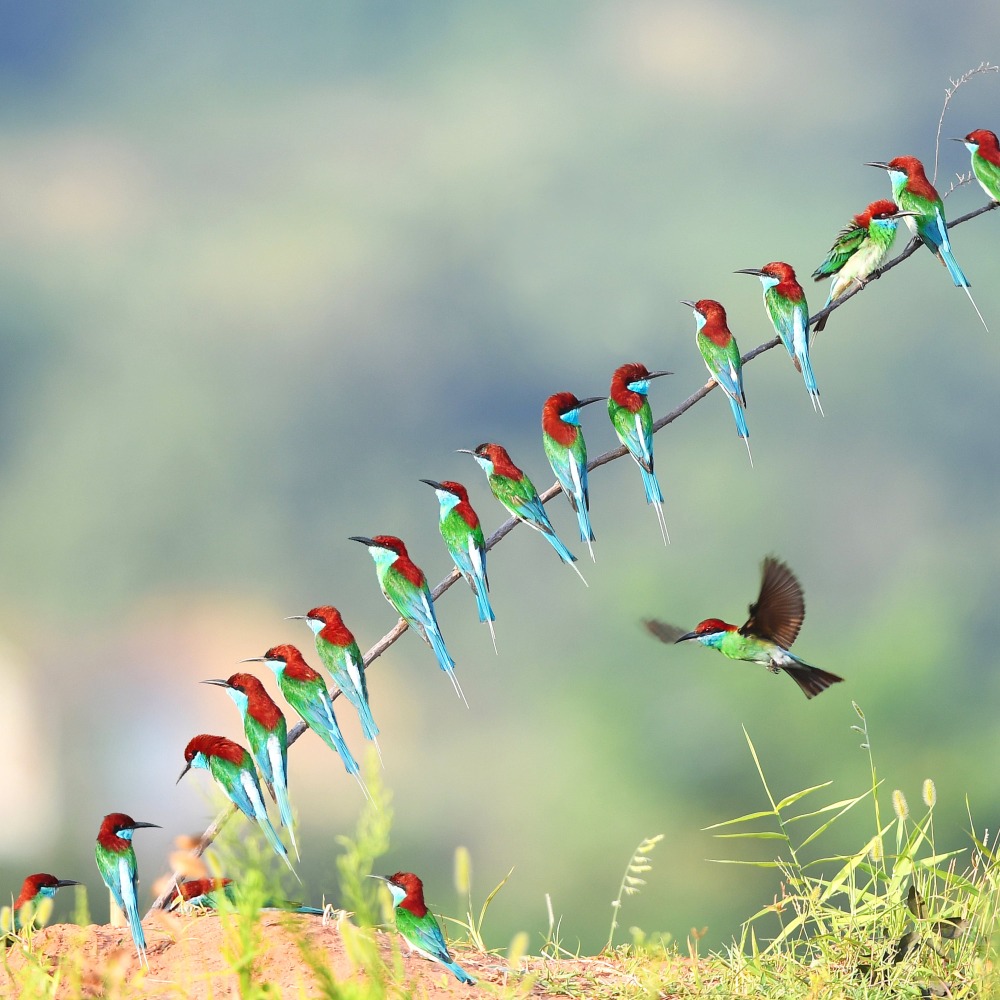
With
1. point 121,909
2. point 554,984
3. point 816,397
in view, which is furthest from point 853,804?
point 121,909

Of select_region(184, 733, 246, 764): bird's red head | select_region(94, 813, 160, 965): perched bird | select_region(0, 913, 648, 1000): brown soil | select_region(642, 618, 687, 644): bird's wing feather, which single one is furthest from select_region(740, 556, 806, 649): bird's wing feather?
select_region(94, 813, 160, 965): perched bird

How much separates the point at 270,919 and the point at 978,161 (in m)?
3.93

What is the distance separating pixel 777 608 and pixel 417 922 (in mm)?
1539

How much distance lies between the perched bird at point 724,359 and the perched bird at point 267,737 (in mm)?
1874

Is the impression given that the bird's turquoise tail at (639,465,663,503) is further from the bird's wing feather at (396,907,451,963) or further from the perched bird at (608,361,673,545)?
the bird's wing feather at (396,907,451,963)

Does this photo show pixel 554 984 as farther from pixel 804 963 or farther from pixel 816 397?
pixel 816 397

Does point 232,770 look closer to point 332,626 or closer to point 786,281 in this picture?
point 332,626

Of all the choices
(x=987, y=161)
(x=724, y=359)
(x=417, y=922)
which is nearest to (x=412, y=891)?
(x=417, y=922)

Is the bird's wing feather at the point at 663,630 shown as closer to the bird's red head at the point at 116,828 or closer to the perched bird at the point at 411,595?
the perched bird at the point at 411,595

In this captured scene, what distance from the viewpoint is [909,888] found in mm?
4129

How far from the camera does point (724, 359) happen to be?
442 centimetres

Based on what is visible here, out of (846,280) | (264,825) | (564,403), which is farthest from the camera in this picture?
(846,280)

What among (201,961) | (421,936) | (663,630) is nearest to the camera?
(421,936)

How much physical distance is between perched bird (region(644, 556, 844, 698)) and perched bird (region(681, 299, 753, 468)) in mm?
550
